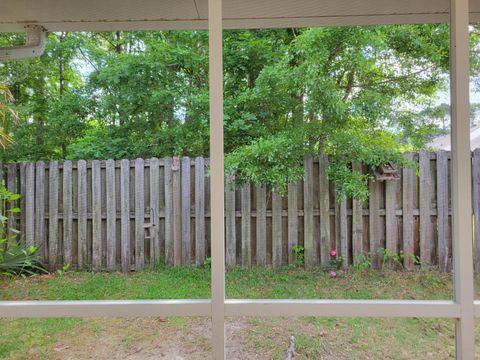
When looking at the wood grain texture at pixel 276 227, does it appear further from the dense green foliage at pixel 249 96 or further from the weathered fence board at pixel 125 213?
the weathered fence board at pixel 125 213

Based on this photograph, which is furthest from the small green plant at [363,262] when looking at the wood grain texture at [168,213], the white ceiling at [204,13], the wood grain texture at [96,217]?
the wood grain texture at [96,217]

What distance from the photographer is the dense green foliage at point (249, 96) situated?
5.74 feet

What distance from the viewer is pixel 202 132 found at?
1.91 meters

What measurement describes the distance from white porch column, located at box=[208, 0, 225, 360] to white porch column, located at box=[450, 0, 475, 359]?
689 millimetres

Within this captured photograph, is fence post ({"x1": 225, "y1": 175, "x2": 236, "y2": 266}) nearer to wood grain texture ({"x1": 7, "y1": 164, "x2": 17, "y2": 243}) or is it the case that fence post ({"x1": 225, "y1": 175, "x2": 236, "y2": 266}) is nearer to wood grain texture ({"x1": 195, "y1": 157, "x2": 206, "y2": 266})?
wood grain texture ({"x1": 195, "y1": 157, "x2": 206, "y2": 266})

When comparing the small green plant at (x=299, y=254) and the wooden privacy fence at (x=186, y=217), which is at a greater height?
the wooden privacy fence at (x=186, y=217)

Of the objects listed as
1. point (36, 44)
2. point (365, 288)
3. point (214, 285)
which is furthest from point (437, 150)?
point (36, 44)

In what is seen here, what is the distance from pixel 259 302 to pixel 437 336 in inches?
35.7

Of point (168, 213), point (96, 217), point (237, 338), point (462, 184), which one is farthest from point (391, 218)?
point (96, 217)

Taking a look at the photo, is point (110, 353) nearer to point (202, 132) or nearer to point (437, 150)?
point (202, 132)

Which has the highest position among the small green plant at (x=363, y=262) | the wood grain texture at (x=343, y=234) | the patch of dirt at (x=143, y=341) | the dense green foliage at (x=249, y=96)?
the dense green foliage at (x=249, y=96)

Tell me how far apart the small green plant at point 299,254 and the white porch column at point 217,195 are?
0.95 meters

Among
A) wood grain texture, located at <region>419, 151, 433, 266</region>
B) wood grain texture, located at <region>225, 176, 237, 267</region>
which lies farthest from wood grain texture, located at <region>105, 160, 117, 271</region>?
wood grain texture, located at <region>419, 151, 433, 266</region>

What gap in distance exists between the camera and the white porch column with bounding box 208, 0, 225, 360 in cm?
89
